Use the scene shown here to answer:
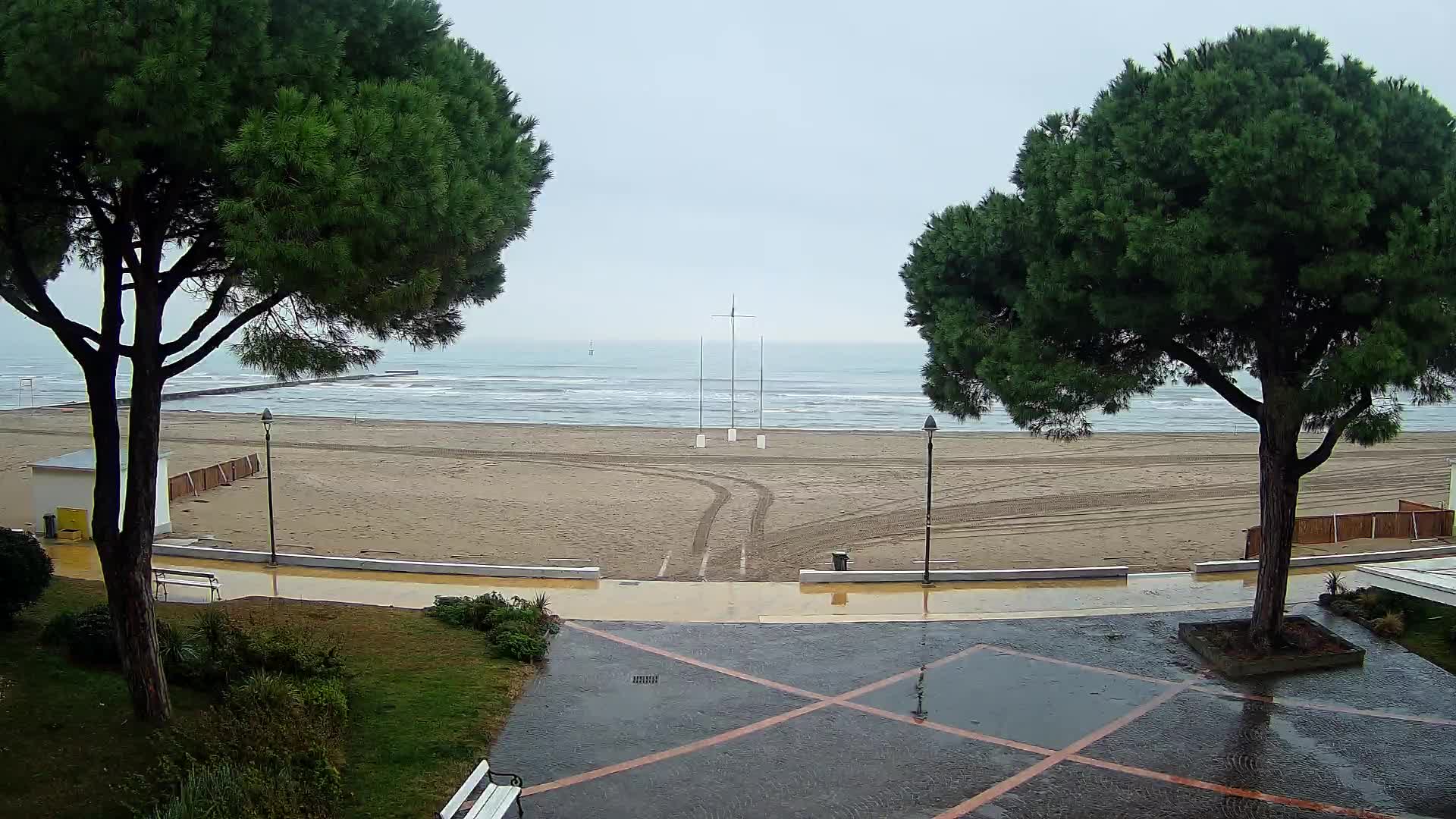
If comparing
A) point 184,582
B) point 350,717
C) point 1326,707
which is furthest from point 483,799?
point 184,582

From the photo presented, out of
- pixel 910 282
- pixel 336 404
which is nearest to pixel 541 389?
pixel 336 404

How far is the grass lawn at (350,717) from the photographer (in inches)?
282

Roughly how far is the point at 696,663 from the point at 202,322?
6.34 m

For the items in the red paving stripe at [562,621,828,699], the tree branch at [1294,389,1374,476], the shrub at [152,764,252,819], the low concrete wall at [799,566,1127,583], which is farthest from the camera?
the low concrete wall at [799,566,1127,583]

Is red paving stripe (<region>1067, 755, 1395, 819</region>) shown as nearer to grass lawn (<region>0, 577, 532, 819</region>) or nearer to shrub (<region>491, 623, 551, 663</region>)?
grass lawn (<region>0, 577, 532, 819</region>)

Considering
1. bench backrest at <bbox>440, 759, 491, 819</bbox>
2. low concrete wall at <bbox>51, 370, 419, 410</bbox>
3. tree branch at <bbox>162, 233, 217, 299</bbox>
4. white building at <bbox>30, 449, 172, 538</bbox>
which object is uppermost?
tree branch at <bbox>162, 233, 217, 299</bbox>

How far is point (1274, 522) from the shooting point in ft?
37.9

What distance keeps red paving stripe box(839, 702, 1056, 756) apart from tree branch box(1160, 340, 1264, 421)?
192 inches

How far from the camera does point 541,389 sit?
7950cm

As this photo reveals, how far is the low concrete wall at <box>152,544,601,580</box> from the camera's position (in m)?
15.6

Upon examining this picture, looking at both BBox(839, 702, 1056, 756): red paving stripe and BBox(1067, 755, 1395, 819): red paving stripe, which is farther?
BBox(839, 702, 1056, 756): red paving stripe

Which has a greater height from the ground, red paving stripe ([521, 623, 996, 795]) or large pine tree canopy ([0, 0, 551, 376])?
large pine tree canopy ([0, 0, 551, 376])

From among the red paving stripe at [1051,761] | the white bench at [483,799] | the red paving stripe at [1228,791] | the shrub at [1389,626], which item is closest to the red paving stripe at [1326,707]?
the red paving stripe at [1051,761]

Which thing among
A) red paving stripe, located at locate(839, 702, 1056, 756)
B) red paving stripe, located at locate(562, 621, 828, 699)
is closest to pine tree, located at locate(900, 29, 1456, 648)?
red paving stripe, located at locate(839, 702, 1056, 756)
